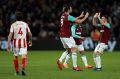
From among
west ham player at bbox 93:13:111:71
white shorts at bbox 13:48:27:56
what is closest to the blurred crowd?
west ham player at bbox 93:13:111:71

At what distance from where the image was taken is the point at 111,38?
32094 millimetres

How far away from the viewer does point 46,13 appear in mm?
34031

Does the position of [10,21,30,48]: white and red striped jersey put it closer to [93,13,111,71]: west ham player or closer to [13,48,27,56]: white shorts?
[13,48,27,56]: white shorts

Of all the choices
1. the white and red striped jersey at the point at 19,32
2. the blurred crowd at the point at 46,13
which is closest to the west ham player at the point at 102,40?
the white and red striped jersey at the point at 19,32

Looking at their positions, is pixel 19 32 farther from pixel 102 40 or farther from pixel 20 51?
pixel 102 40

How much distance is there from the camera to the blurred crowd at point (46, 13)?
109 feet

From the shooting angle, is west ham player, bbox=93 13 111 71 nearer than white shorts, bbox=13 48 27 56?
No

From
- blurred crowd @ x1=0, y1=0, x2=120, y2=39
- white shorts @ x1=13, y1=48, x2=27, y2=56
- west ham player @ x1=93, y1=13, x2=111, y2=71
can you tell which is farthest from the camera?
blurred crowd @ x1=0, y1=0, x2=120, y2=39

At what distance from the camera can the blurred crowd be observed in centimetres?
3312

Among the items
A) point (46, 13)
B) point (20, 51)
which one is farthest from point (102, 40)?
point (46, 13)

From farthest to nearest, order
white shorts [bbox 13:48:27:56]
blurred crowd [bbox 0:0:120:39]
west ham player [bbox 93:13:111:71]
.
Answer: blurred crowd [bbox 0:0:120:39] < west ham player [bbox 93:13:111:71] < white shorts [bbox 13:48:27:56]

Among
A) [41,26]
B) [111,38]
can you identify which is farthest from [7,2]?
[111,38]

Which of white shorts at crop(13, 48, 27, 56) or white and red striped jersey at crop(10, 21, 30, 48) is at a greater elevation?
white and red striped jersey at crop(10, 21, 30, 48)

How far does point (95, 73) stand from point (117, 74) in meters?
0.84
